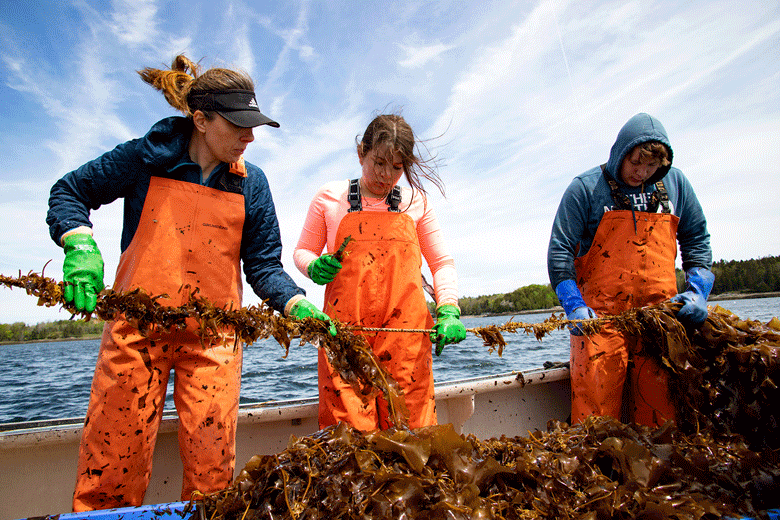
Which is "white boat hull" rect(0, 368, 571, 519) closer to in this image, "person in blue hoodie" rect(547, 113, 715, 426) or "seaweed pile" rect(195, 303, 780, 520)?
"person in blue hoodie" rect(547, 113, 715, 426)

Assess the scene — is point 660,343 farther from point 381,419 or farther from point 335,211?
point 335,211

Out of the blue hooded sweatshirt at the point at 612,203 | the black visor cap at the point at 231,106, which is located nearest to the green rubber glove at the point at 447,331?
the blue hooded sweatshirt at the point at 612,203

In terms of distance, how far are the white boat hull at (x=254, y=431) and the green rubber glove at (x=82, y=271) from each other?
4.32ft

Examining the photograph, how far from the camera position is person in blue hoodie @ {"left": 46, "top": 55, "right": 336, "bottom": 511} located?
2092 millimetres

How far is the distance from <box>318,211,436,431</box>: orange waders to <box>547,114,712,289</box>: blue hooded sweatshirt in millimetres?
1224

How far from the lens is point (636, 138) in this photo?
10.6 feet

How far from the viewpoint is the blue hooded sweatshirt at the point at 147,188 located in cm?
230

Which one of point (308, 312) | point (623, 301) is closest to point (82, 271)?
point (308, 312)

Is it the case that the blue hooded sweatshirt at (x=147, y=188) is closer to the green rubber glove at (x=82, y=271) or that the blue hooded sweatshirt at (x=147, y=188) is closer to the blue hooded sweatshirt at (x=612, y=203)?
the green rubber glove at (x=82, y=271)

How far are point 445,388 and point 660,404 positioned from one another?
5.28 feet

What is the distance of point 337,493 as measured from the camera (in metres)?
1.81

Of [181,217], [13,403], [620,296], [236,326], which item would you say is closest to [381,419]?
A: [236,326]

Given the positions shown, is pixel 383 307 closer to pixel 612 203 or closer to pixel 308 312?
pixel 308 312

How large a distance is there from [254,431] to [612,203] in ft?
11.1
